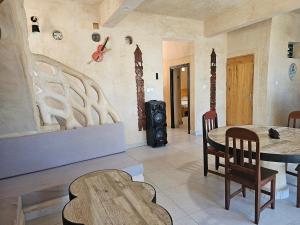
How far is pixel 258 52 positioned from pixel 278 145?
3.91 m

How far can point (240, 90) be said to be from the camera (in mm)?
5871

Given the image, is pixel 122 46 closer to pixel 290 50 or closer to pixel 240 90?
pixel 240 90

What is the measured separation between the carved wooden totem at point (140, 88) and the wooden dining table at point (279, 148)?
2.24 m

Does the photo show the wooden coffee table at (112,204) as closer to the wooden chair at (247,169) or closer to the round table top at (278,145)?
the wooden chair at (247,169)

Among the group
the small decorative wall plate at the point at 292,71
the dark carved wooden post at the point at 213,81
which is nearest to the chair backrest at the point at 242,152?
the dark carved wooden post at the point at 213,81

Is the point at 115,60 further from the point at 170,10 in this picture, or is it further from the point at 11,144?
the point at 11,144

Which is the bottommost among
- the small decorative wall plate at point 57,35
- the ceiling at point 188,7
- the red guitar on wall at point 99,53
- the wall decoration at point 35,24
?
the red guitar on wall at point 99,53

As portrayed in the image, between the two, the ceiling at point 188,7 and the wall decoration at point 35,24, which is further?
the ceiling at point 188,7

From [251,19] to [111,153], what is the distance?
3.73 meters

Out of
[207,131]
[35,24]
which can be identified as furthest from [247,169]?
[35,24]

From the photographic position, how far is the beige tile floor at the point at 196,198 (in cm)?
206

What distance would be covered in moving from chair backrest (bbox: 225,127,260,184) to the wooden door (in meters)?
4.00

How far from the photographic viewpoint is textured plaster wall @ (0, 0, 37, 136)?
220 centimetres

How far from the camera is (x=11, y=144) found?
7.40ft
